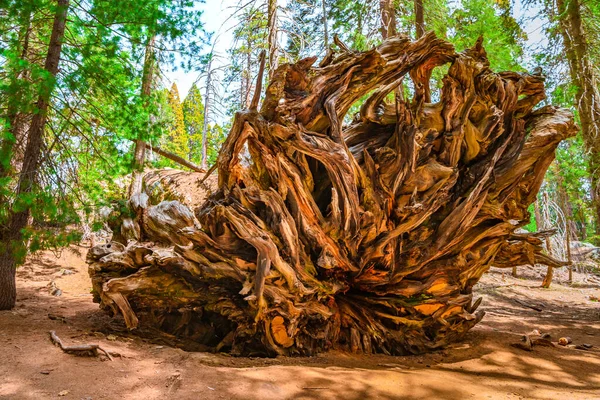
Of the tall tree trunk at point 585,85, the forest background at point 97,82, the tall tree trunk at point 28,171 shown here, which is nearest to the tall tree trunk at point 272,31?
the forest background at point 97,82

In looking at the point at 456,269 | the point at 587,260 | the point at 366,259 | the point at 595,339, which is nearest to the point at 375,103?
the point at 366,259

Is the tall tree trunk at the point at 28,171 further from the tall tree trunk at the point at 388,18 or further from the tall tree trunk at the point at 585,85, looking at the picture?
the tall tree trunk at the point at 585,85

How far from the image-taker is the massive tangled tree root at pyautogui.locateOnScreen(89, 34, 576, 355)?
14.8ft

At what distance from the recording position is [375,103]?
5.34 meters

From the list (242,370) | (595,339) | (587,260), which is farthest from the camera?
(587,260)

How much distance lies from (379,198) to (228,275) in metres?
2.19

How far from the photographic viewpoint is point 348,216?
4.63 metres

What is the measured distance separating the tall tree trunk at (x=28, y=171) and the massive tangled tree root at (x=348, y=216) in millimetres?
987

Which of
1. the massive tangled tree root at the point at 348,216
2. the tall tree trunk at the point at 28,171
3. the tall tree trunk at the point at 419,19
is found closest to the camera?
the massive tangled tree root at the point at 348,216

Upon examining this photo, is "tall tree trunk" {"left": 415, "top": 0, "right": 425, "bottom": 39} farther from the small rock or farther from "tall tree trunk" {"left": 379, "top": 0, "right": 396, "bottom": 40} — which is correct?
the small rock

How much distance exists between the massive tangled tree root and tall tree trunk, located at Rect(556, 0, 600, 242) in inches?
113

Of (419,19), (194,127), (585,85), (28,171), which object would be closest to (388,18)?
(419,19)

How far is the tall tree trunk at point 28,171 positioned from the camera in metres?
4.67

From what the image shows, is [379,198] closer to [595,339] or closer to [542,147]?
[542,147]
